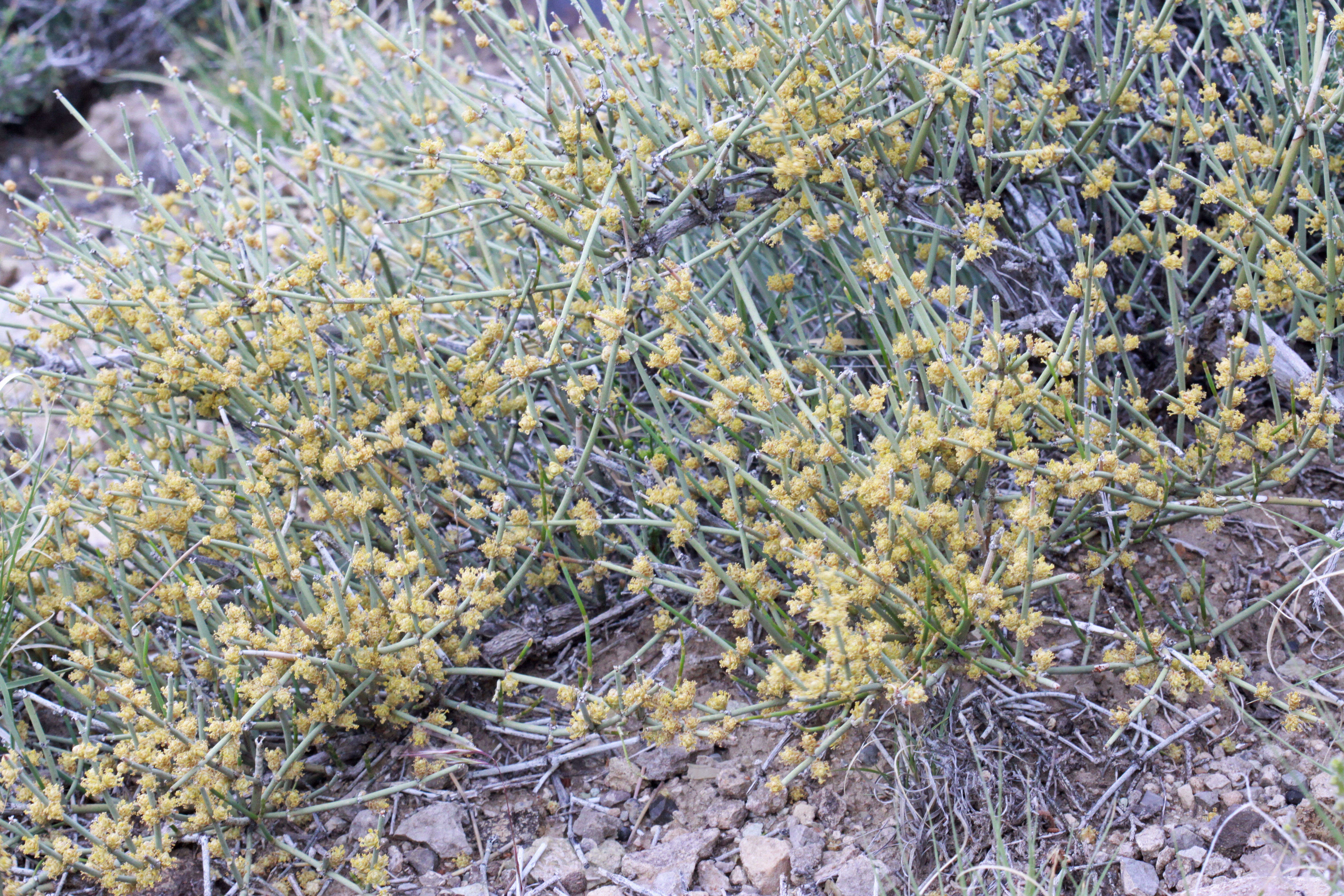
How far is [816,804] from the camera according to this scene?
6.49ft

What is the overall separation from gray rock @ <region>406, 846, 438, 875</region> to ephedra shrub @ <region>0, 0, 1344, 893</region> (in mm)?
115

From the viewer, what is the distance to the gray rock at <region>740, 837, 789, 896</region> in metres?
1.87

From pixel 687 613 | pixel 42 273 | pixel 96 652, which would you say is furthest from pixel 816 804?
pixel 42 273

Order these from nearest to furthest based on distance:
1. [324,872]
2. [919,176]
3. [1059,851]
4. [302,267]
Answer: [1059,851], [324,872], [302,267], [919,176]

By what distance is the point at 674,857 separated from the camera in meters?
1.94

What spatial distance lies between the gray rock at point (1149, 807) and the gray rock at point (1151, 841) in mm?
27

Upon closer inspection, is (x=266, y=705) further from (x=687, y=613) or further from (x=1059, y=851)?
(x=1059, y=851)

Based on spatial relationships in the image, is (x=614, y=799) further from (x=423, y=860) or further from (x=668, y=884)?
(x=423, y=860)

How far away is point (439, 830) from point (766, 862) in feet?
2.03

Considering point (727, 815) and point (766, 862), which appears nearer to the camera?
point (766, 862)

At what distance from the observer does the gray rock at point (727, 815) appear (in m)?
1.98

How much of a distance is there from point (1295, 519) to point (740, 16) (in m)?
1.55

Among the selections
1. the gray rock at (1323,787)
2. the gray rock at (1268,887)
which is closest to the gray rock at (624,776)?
the gray rock at (1268,887)

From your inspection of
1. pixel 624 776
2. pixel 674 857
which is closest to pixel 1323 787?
pixel 674 857
